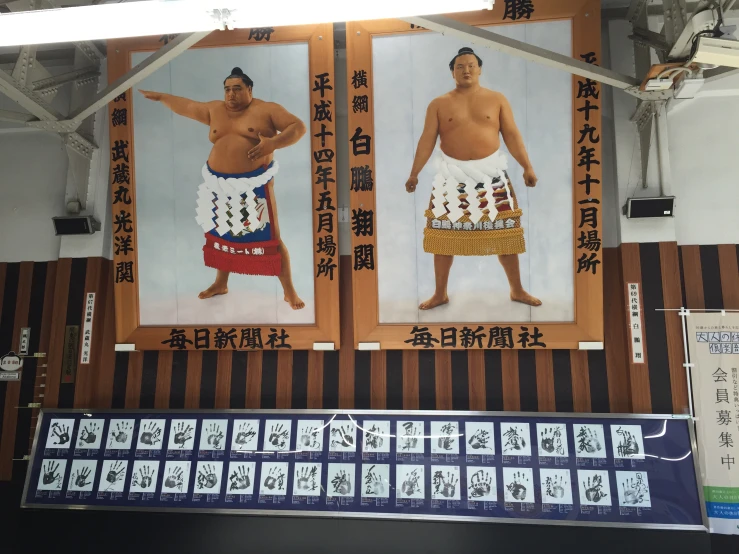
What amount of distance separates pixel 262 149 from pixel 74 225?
5.03 feet

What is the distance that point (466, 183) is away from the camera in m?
3.52

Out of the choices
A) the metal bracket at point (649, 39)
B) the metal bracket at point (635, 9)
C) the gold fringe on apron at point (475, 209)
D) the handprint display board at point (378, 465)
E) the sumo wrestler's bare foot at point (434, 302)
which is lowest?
the handprint display board at point (378, 465)

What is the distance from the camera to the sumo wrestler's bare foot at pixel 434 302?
3.57 metres

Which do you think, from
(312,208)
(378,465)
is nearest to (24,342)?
(312,208)

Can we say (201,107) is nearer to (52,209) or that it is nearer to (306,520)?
(52,209)

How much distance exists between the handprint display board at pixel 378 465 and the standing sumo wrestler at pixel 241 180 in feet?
3.20

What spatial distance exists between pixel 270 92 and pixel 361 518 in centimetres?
285

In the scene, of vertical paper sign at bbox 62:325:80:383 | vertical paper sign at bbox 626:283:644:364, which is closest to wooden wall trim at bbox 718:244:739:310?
vertical paper sign at bbox 626:283:644:364

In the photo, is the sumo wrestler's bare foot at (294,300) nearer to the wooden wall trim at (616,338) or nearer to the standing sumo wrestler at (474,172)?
the standing sumo wrestler at (474,172)

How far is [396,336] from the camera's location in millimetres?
3594

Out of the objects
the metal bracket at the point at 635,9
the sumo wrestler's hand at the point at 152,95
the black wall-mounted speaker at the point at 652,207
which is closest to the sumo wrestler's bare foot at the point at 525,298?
the black wall-mounted speaker at the point at 652,207

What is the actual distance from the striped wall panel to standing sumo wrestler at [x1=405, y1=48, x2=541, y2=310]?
1.93 feet

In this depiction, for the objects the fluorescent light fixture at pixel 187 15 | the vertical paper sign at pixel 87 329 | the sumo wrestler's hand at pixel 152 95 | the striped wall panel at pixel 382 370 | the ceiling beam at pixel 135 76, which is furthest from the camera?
the vertical paper sign at pixel 87 329

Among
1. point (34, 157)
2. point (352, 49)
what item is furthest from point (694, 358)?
point (34, 157)
